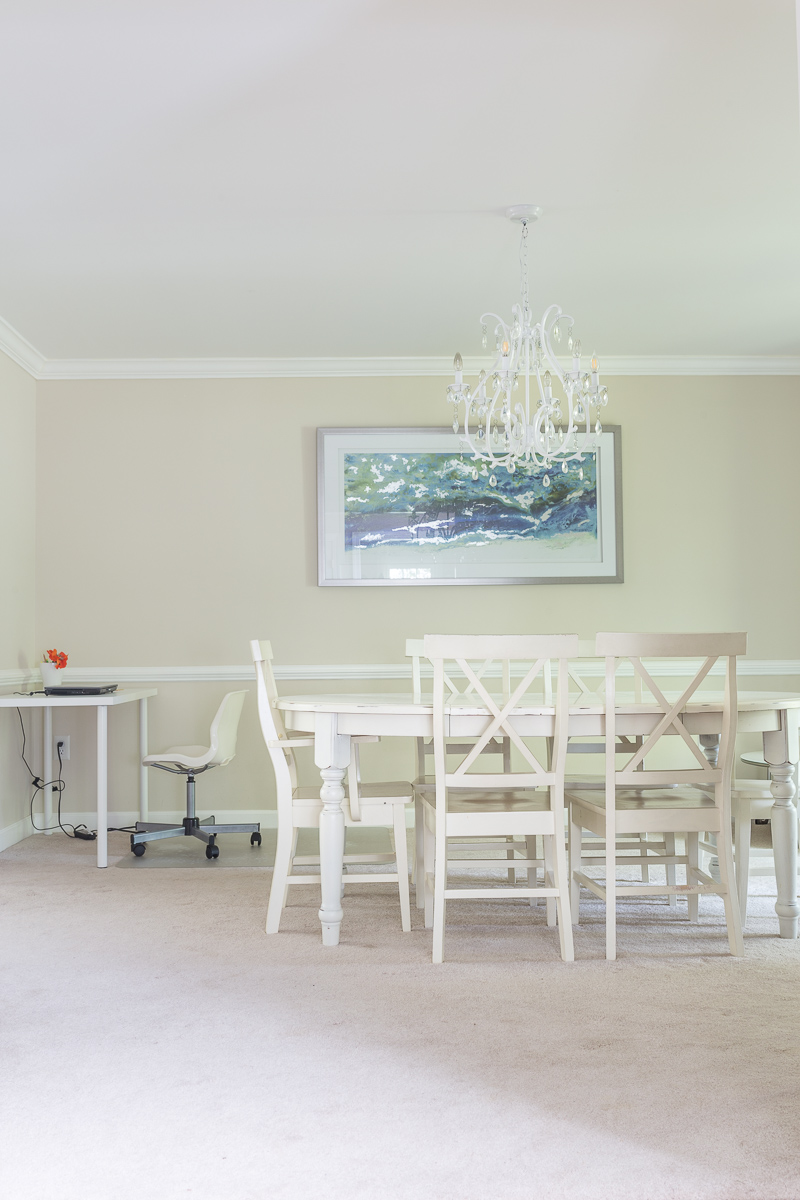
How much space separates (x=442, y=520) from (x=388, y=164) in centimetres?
238

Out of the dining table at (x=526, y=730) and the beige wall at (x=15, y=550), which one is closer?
the dining table at (x=526, y=730)

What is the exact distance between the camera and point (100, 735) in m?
4.24

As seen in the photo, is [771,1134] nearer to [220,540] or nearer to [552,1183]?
[552,1183]

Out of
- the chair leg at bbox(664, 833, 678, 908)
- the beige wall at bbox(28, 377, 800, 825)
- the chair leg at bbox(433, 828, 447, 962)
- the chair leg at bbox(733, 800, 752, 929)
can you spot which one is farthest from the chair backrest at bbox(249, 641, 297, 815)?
the beige wall at bbox(28, 377, 800, 825)

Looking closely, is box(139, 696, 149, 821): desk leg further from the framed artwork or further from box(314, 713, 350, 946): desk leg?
box(314, 713, 350, 946): desk leg

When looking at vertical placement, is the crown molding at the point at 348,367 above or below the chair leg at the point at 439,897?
above

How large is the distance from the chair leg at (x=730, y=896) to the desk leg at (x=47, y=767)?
3.38 meters

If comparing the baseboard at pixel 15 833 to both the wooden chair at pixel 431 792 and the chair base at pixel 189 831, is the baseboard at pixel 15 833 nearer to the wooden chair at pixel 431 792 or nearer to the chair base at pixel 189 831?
the chair base at pixel 189 831

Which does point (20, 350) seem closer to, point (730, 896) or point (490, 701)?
point (490, 701)

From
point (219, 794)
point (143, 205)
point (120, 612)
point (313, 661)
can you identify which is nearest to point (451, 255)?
point (143, 205)

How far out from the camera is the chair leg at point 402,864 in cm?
317

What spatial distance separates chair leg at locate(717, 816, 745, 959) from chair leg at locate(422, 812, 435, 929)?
93 centimetres

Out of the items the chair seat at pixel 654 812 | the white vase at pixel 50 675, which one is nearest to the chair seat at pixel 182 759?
the white vase at pixel 50 675

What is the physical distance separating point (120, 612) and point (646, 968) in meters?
3.41
